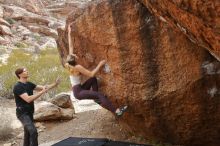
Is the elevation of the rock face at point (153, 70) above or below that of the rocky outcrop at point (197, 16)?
below

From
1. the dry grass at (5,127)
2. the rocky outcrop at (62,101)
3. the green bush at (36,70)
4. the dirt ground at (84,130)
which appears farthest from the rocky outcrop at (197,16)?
the green bush at (36,70)

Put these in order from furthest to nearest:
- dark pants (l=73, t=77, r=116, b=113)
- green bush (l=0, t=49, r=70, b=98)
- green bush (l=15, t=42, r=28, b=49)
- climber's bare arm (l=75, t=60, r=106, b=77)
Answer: green bush (l=15, t=42, r=28, b=49), green bush (l=0, t=49, r=70, b=98), climber's bare arm (l=75, t=60, r=106, b=77), dark pants (l=73, t=77, r=116, b=113)

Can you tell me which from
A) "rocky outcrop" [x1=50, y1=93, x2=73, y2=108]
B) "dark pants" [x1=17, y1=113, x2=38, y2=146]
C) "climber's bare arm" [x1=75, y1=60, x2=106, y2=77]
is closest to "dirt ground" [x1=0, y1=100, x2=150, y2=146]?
Answer: "rocky outcrop" [x1=50, y1=93, x2=73, y2=108]

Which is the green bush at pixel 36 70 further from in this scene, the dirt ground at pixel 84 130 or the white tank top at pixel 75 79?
the white tank top at pixel 75 79

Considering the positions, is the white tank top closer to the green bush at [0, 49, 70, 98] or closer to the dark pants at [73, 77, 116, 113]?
the dark pants at [73, 77, 116, 113]

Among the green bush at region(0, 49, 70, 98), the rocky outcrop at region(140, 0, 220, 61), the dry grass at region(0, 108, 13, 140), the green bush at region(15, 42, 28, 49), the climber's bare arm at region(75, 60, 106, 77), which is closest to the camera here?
the rocky outcrop at region(140, 0, 220, 61)

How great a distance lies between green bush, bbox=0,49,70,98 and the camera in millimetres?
20922

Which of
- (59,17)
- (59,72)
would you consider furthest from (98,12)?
(59,17)

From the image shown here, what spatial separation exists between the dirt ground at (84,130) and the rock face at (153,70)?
1426mm

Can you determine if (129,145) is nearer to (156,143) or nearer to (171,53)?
(156,143)

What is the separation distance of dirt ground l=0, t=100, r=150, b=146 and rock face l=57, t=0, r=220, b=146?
143 centimetres

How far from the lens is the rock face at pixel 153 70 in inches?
364

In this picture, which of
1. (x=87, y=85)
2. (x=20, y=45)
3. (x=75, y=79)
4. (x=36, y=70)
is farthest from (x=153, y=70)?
(x=20, y=45)

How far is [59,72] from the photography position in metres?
25.0
